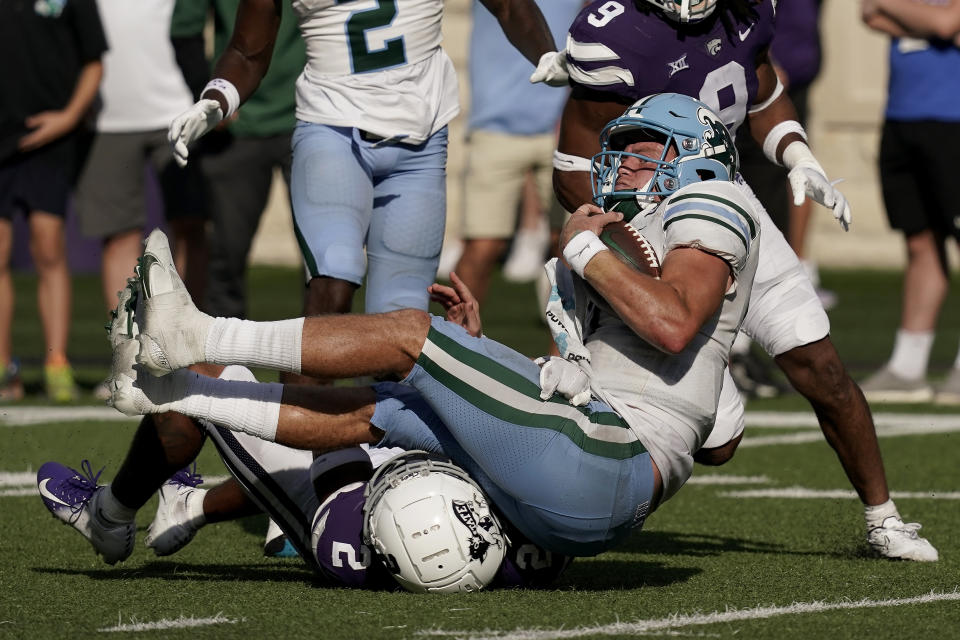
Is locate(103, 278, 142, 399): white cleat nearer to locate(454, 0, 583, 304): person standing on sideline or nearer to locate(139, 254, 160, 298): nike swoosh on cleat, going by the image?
locate(139, 254, 160, 298): nike swoosh on cleat

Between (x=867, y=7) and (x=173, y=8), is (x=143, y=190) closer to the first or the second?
(x=173, y=8)

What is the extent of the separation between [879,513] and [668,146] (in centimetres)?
128

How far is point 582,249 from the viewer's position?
3984 mm

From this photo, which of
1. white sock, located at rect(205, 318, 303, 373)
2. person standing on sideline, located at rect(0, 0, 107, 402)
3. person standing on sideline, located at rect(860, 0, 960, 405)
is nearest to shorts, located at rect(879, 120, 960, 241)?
person standing on sideline, located at rect(860, 0, 960, 405)

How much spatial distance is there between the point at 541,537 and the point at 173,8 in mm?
4919

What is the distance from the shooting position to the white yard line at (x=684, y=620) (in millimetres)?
3588

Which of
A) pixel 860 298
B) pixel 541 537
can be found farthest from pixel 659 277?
pixel 860 298

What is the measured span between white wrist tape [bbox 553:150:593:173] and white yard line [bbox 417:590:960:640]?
1.45 metres

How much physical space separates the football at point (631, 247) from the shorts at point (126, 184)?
4.65 meters

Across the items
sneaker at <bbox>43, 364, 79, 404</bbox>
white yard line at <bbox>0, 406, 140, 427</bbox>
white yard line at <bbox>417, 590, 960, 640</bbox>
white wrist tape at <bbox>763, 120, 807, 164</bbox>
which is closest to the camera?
white yard line at <bbox>417, 590, 960, 640</bbox>

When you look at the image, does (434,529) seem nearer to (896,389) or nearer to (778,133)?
(778,133)

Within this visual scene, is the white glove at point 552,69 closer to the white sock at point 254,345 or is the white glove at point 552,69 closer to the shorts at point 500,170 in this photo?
the white sock at point 254,345

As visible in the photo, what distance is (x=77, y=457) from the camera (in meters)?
6.41

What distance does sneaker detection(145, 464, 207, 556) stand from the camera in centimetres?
464
